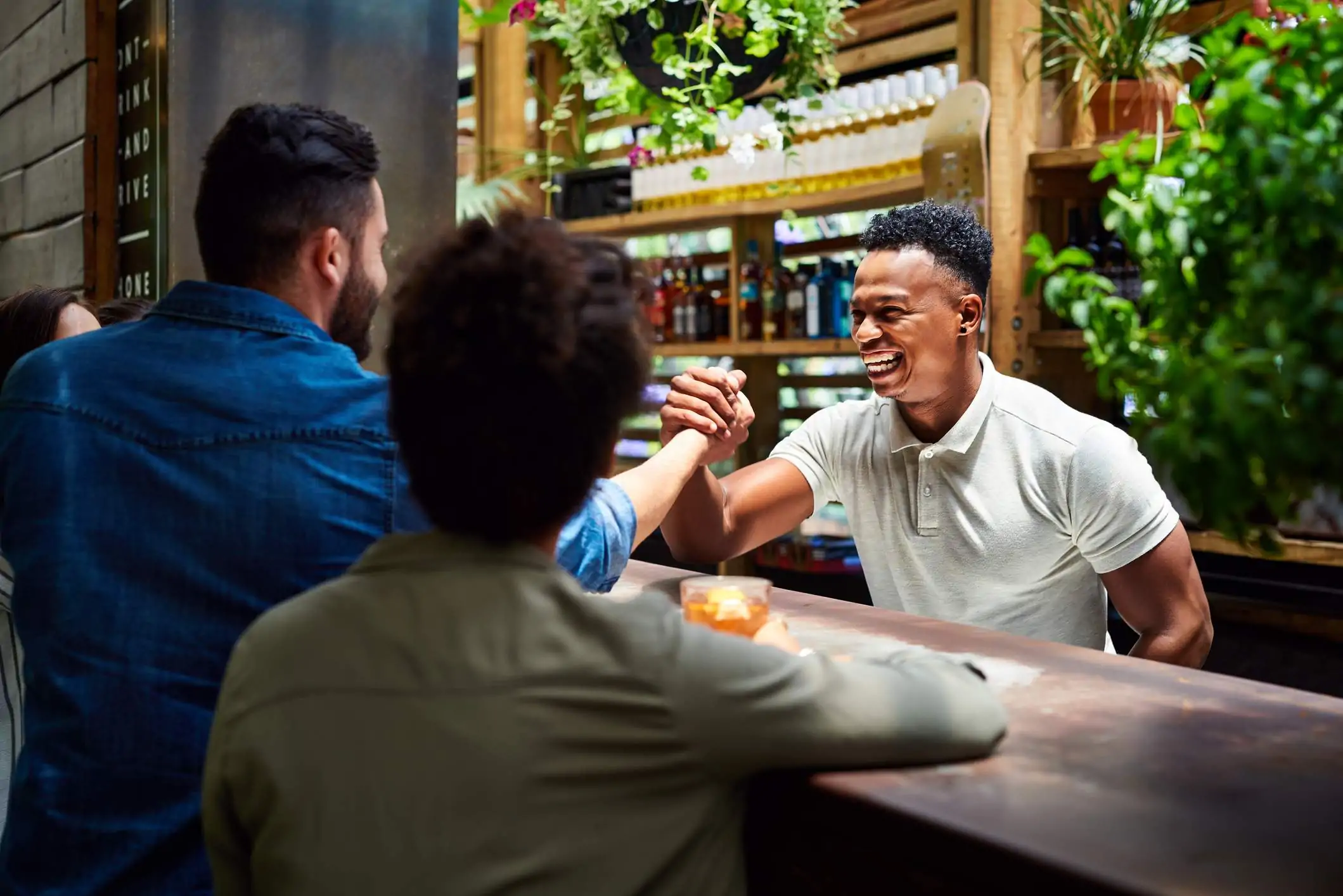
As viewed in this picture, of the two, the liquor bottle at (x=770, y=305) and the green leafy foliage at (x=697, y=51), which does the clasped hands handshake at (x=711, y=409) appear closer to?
the green leafy foliage at (x=697, y=51)

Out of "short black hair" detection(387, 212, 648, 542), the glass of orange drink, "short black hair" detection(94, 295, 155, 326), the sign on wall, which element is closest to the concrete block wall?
the sign on wall

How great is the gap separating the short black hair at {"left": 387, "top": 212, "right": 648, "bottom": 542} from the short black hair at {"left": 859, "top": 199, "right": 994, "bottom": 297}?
140 cm

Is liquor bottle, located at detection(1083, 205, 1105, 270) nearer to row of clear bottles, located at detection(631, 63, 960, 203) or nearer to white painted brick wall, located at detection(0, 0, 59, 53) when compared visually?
row of clear bottles, located at detection(631, 63, 960, 203)

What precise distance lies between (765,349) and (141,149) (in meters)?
2.37

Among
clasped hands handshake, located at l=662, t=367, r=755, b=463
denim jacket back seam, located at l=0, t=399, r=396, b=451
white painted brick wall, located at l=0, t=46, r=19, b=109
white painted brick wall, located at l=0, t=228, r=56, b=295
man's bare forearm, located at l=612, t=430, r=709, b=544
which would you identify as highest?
white painted brick wall, located at l=0, t=46, r=19, b=109

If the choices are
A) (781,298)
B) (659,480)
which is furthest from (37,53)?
(781,298)

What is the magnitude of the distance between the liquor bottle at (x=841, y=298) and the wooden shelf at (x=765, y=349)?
7cm

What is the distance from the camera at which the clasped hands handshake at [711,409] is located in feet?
6.48

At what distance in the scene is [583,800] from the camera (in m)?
0.90

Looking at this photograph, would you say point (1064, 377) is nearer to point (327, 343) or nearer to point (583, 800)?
point (327, 343)

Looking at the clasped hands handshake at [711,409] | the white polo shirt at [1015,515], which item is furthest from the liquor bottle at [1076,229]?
the clasped hands handshake at [711,409]

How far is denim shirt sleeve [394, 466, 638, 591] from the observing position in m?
1.33

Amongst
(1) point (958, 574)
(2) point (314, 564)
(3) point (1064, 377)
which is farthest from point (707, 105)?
(2) point (314, 564)

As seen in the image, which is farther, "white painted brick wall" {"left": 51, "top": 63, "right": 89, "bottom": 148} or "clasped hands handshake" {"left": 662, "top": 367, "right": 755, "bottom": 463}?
"white painted brick wall" {"left": 51, "top": 63, "right": 89, "bottom": 148}
